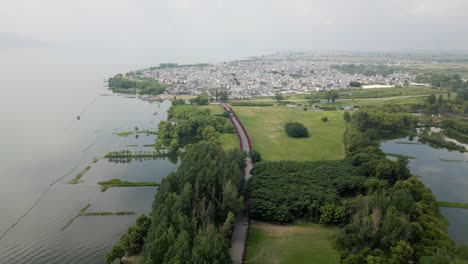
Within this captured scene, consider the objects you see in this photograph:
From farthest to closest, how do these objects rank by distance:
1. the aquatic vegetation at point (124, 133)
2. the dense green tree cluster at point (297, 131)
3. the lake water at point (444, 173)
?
the aquatic vegetation at point (124, 133)
the dense green tree cluster at point (297, 131)
the lake water at point (444, 173)

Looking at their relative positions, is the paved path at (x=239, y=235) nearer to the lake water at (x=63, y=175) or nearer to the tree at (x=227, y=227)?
the tree at (x=227, y=227)

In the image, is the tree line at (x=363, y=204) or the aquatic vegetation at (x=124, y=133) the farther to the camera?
the aquatic vegetation at (x=124, y=133)

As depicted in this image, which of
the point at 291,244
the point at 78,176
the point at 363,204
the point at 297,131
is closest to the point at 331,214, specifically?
the point at 363,204

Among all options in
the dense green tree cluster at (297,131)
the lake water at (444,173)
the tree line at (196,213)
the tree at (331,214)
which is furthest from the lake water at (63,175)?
the lake water at (444,173)

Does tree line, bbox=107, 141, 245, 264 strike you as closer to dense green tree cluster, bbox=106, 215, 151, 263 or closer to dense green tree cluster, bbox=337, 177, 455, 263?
dense green tree cluster, bbox=106, 215, 151, 263

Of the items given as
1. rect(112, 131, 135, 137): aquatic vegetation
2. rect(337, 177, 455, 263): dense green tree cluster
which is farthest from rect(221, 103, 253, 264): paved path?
rect(112, 131, 135, 137): aquatic vegetation
